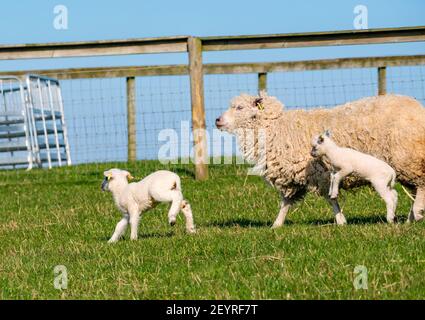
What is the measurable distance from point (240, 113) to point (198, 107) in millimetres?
3405

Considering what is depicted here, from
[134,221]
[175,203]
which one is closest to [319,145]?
[175,203]

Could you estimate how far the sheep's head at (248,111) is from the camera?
884cm

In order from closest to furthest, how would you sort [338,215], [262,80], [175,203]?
[175,203]
[338,215]
[262,80]

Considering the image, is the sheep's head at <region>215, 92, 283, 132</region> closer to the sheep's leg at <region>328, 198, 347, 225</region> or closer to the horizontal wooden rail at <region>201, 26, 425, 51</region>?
the sheep's leg at <region>328, 198, 347, 225</region>

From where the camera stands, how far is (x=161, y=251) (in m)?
6.87

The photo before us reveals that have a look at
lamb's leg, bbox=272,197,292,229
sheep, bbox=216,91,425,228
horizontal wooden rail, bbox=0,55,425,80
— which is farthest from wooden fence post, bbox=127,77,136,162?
lamb's leg, bbox=272,197,292,229

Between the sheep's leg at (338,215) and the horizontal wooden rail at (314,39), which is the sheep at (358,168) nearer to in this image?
the sheep's leg at (338,215)

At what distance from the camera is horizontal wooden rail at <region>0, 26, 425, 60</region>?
1224 centimetres

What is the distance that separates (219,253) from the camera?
665 cm

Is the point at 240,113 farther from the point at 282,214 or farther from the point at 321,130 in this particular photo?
the point at 282,214

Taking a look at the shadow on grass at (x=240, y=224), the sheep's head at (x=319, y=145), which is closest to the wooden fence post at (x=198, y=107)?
the shadow on grass at (x=240, y=224)

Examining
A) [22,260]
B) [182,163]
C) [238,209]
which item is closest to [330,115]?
[238,209]

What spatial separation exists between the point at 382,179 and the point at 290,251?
5.23ft
